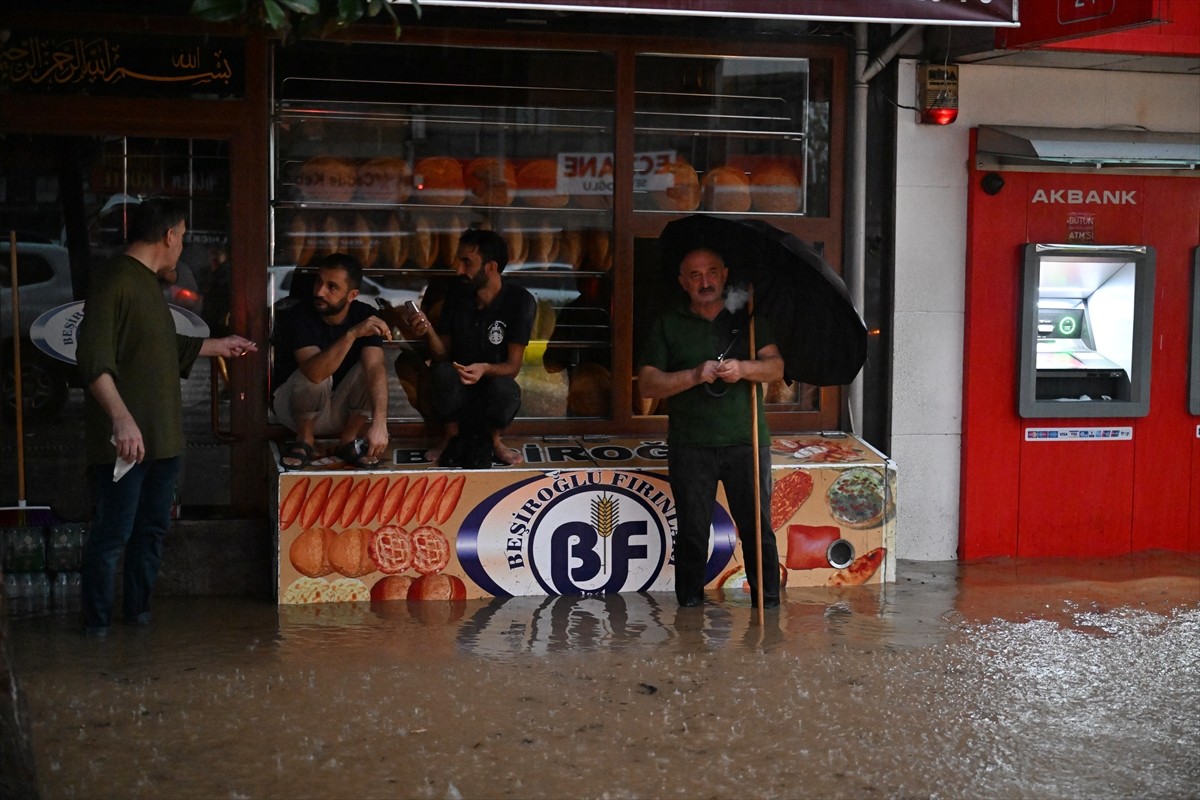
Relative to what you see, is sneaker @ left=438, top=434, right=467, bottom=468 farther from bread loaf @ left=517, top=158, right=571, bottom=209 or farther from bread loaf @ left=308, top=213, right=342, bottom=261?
bread loaf @ left=517, top=158, right=571, bottom=209

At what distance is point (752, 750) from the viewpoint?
470 centimetres

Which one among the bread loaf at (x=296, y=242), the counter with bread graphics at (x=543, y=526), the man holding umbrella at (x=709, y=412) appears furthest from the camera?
the bread loaf at (x=296, y=242)

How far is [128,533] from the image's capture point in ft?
19.6

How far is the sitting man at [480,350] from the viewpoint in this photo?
7.00 meters

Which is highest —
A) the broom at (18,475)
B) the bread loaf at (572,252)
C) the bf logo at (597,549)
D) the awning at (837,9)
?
the awning at (837,9)

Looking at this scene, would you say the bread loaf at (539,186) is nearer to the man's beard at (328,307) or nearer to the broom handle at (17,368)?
the man's beard at (328,307)

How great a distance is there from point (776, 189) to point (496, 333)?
1.92 meters

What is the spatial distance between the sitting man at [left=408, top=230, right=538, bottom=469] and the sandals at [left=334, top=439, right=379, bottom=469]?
36 cm

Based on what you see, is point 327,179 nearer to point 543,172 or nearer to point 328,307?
point 328,307

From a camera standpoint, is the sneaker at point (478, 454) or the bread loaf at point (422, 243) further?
the bread loaf at point (422, 243)

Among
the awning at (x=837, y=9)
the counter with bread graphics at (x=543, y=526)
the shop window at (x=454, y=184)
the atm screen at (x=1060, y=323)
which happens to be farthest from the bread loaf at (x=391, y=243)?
the atm screen at (x=1060, y=323)

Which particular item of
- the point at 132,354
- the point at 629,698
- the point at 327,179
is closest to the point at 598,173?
the point at 327,179

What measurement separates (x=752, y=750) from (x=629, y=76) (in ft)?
13.4

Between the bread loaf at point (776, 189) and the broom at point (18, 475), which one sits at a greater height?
the bread loaf at point (776, 189)
